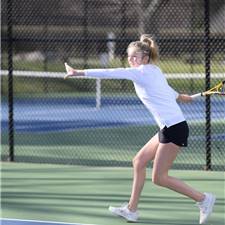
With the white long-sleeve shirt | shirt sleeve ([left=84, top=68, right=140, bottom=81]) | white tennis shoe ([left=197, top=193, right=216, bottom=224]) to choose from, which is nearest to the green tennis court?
white tennis shoe ([left=197, top=193, right=216, bottom=224])

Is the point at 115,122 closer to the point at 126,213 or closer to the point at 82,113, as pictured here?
the point at 82,113

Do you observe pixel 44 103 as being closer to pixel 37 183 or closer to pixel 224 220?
pixel 37 183

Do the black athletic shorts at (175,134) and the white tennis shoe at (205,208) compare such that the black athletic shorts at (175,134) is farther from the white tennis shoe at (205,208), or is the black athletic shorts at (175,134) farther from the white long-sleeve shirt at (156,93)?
the white tennis shoe at (205,208)

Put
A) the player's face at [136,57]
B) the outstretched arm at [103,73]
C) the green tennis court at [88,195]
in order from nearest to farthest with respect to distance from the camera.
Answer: the outstretched arm at [103,73]
the player's face at [136,57]
the green tennis court at [88,195]

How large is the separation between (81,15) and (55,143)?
2.78 meters

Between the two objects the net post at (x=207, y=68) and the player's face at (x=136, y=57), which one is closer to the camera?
the player's face at (x=136, y=57)

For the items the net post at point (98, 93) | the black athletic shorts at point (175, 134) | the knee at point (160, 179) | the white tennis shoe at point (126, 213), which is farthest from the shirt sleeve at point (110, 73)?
the net post at point (98, 93)

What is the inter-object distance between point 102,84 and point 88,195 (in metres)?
9.83

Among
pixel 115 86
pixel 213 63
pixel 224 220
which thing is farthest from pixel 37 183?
pixel 115 86

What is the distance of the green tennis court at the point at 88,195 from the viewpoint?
803 centimetres

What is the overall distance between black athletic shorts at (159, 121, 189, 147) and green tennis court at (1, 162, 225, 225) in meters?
0.70

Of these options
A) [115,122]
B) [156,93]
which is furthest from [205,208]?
[115,122]

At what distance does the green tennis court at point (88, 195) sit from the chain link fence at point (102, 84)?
2.26 ft

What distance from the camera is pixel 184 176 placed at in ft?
34.0
